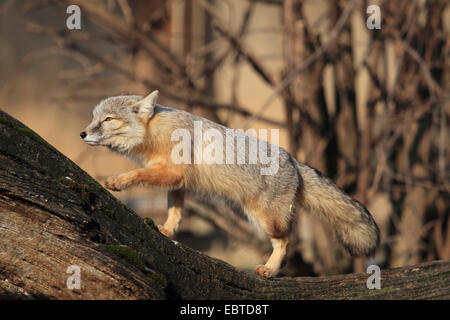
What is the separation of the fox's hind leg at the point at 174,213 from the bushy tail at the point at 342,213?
102cm

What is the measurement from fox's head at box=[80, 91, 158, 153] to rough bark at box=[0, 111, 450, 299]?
4.22 ft

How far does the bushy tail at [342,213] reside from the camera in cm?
486

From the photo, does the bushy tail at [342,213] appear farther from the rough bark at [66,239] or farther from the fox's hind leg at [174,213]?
the rough bark at [66,239]

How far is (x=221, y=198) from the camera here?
480 centimetres

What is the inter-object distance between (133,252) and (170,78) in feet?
16.9

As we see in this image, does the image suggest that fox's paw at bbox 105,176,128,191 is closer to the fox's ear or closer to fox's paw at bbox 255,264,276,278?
the fox's ear

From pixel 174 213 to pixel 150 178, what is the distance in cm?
54

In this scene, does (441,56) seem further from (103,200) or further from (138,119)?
(103,200)

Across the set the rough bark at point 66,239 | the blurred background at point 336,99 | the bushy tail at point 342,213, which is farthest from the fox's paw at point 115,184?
the blurred background at point 336,99

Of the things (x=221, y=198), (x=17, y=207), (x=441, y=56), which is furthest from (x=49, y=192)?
(x=441, y=56)

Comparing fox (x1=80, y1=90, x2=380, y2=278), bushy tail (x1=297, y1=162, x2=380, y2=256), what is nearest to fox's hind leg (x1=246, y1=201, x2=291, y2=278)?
fox (x1=80, y1=90, x2=380, y2=278)

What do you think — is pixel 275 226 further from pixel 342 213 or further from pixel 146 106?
pixel 146 106

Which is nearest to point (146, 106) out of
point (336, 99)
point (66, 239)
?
point (66, 239)

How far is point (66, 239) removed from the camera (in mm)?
3141
